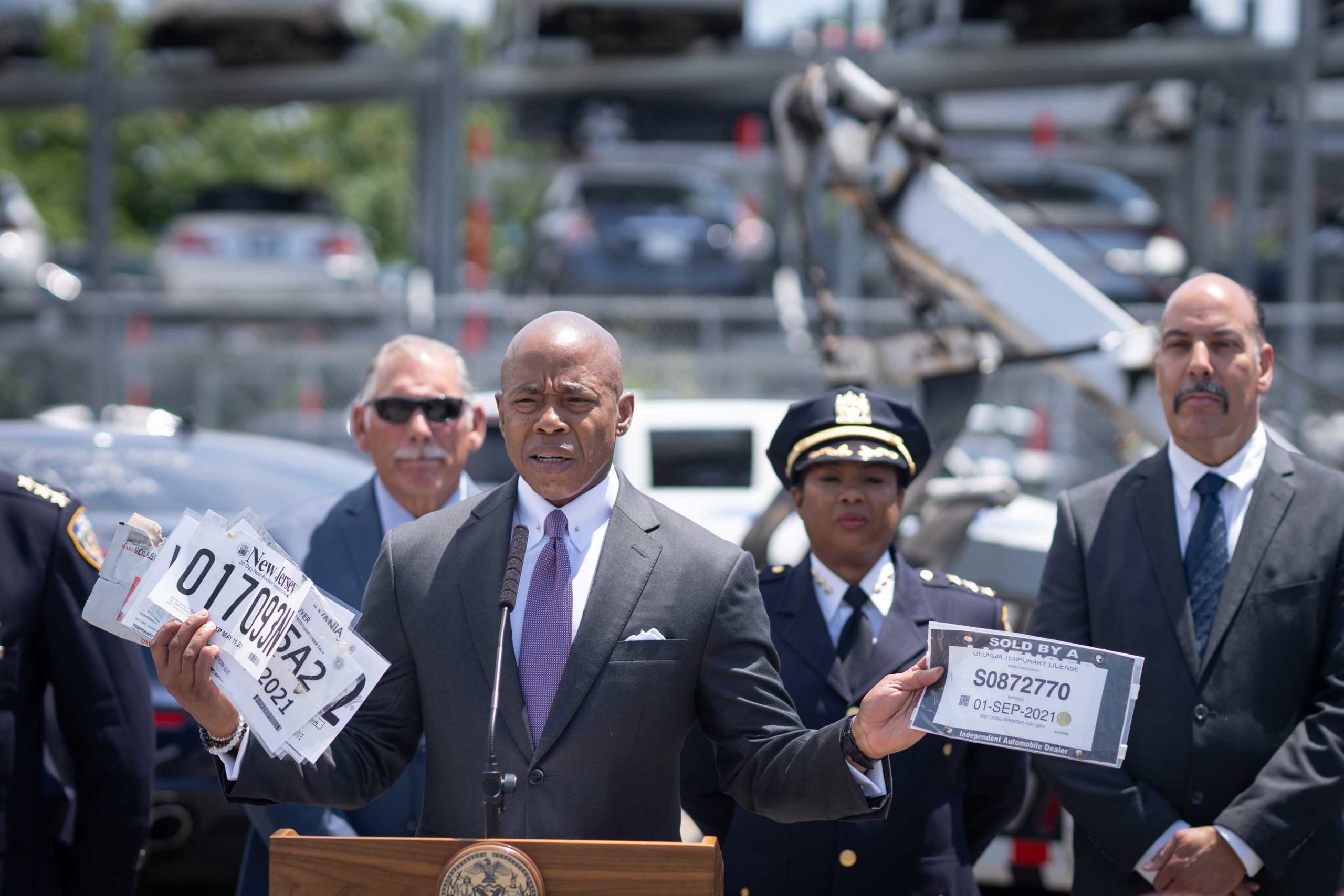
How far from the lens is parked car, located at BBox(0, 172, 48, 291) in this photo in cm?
1547

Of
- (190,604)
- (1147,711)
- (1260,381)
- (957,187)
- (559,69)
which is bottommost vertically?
(1147,711)

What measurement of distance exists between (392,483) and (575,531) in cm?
157

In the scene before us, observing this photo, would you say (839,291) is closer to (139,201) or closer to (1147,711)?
(1147,711)

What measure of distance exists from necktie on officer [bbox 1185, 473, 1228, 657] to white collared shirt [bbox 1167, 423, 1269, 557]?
13mm

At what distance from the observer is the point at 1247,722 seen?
11.3ft

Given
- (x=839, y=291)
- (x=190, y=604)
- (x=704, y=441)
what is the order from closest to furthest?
(x=190, y=604) → (x=704, y=441) → (x=839, y=291)

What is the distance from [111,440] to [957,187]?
3386 millimetres

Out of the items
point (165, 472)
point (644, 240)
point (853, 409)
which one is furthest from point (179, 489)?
point (644, 240)

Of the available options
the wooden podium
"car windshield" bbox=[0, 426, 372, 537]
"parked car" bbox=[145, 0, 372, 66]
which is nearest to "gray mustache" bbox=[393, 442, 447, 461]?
"car windshield" bbox=[0, 426, 372, 537]

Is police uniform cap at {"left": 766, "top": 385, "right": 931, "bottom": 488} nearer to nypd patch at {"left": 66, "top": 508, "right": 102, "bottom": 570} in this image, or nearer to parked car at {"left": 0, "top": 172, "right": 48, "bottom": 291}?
nypd patch at {"left": 66, "top": 508, "right": 102, "bottom": 570}

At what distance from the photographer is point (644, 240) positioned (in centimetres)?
1380

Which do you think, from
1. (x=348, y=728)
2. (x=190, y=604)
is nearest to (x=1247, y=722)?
(x=348, y=728)

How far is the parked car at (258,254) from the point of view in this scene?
1585 cm

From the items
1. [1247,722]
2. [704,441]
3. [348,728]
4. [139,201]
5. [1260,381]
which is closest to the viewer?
[348,728]
